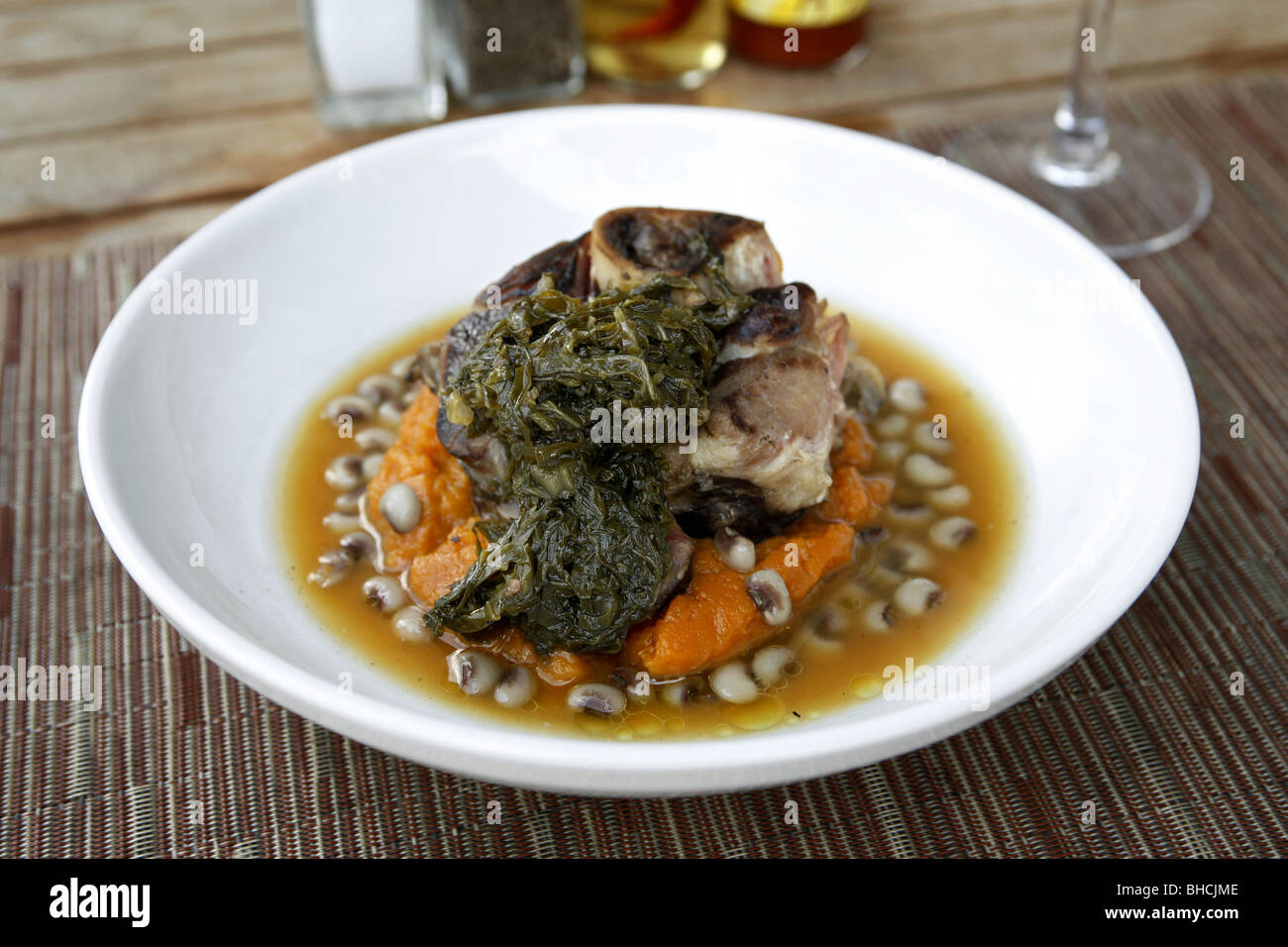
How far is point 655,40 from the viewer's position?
18.2 feet

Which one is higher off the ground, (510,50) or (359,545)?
(510,50)

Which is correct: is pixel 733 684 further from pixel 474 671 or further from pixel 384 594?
pixel 384 594

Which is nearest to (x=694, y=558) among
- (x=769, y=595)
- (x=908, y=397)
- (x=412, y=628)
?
(x=769, y=595)

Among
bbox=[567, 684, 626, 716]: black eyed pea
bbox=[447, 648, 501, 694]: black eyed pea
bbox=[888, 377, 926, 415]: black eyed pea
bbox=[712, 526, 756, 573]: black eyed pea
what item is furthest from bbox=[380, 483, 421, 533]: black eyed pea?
bbox=[888, 377, 926, 415]: black eyed pea

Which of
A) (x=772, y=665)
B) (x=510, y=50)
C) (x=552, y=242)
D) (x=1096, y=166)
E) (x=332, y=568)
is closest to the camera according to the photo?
(x=772, y=665)

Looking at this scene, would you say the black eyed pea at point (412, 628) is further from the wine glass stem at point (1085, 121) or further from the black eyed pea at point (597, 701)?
the wine glass stem at point (1085, 121)

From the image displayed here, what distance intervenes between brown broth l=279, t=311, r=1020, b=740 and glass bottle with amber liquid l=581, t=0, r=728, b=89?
7.92 feet

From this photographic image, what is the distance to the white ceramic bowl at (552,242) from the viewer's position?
94.1 inches

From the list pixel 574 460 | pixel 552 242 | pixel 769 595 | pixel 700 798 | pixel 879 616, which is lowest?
pixel 700 798


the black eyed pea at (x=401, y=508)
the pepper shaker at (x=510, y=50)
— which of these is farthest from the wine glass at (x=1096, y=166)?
the black eyed pea at (x=401, y=508)

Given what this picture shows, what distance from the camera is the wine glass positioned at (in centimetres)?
475

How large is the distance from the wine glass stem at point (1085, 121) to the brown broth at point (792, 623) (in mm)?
1739

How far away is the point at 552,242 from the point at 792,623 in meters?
1.68

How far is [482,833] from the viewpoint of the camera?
2.78 metres
